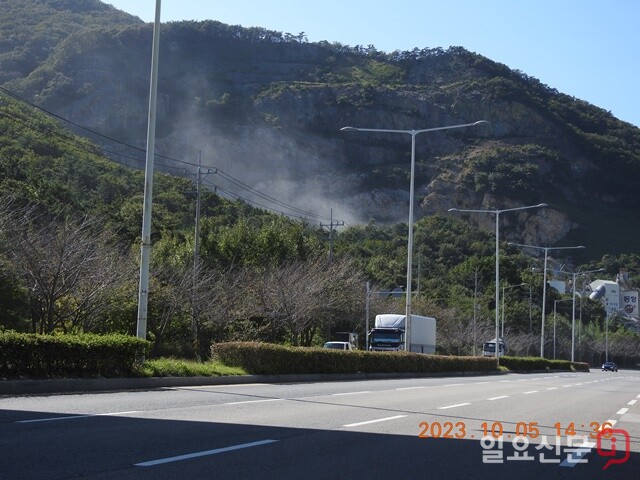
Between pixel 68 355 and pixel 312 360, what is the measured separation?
12441 mm

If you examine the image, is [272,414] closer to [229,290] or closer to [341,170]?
[229,290]

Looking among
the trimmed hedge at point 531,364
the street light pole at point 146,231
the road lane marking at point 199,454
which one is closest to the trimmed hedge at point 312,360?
the street light pole at point 146,231

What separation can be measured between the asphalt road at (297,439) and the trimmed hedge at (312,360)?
9.08 meters

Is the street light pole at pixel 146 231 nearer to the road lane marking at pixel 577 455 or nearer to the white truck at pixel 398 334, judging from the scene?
the road lane marking at pixel 577 455

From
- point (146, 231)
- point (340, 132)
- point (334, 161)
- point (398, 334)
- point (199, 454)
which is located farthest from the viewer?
point (340, 132)

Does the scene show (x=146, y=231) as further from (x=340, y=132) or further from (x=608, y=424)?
(x=340, y=132)

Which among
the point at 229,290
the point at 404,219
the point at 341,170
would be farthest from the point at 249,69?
the point at 229,290

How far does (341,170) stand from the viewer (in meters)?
170

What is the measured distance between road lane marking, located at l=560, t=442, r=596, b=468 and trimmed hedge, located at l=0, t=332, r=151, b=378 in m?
11.6

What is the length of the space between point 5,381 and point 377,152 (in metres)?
157

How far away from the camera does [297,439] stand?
1130 cm

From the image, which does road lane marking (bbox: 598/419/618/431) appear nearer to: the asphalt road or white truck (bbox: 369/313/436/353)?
the asphalt road
